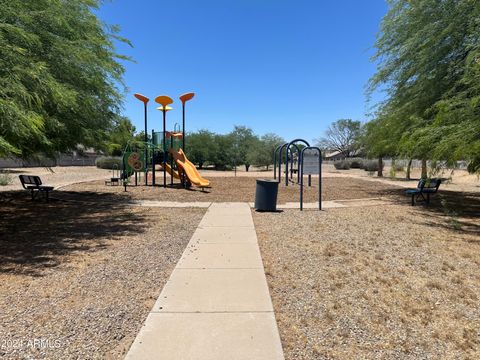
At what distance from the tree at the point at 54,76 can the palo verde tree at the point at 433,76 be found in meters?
8.89

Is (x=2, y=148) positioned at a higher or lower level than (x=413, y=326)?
higher

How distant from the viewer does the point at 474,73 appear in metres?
9.92

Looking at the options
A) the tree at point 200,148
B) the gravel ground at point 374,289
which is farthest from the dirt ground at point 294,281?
the tree at point 200,148

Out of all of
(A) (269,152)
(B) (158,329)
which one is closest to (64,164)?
(A) (269,152)

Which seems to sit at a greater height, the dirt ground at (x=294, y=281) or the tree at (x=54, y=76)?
the tree at (x=54, y=76)

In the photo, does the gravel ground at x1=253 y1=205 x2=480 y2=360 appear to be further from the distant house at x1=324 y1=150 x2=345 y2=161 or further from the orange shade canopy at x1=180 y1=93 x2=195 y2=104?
the distant house at x1=324 y1=150 x2=345 y2=161

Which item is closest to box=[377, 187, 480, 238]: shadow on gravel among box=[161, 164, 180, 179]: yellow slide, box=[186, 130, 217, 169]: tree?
box=[161, 164, 180, 179]: yellow slide

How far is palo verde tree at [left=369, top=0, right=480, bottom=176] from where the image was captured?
31.3 feet

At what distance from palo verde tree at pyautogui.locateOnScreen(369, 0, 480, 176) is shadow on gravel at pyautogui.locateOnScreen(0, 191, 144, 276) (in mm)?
8064

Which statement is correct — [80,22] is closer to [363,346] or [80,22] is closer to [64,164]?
[363,346]

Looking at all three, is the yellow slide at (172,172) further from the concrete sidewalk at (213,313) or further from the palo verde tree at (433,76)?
the concrete sidewalk at (213,313)

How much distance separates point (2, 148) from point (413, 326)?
6345 millimetres

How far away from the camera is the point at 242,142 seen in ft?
203

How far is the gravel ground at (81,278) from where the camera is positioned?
12.1 feet
